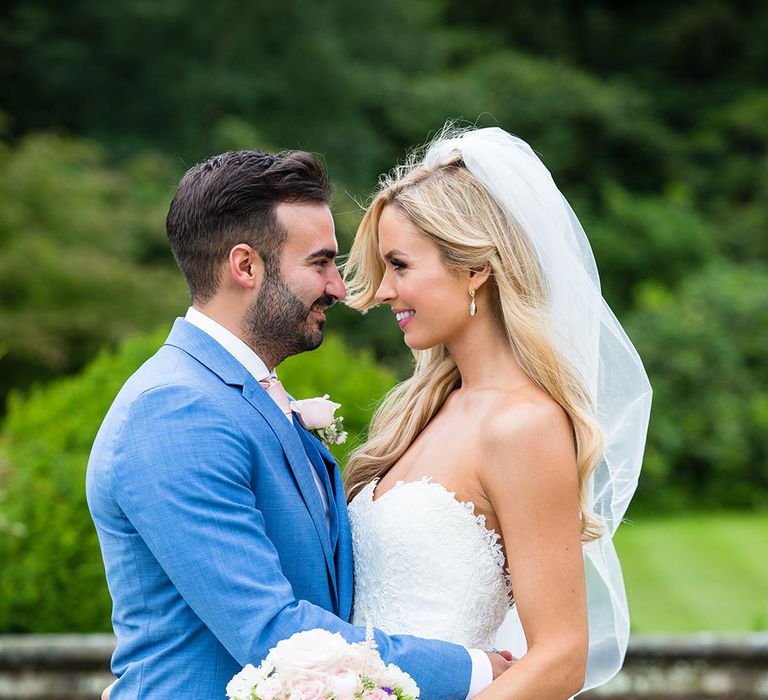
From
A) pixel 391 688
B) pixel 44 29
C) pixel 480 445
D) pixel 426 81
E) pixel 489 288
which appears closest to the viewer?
pixel 391 688

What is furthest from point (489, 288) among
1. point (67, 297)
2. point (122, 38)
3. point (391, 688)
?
point (122, 38)

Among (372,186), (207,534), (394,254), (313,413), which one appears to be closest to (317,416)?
(313,413)

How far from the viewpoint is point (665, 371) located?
584 inches

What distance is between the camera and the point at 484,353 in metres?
3.40

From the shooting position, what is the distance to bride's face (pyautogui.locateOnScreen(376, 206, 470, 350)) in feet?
10.8

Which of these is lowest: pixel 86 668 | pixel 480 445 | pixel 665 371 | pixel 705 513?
pixel 705 513

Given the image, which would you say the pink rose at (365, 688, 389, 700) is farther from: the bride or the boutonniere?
the boutonniere

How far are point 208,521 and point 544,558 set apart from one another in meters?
0.88

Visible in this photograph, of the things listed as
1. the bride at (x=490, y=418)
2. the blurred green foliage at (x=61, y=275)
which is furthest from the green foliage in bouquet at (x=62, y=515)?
the blurred green foliage at (x=61, y=275)

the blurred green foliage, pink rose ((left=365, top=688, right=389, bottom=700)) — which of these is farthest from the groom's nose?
the blurred green foliage

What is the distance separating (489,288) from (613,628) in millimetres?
1290

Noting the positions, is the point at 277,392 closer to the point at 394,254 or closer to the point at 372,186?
the point at 394,254

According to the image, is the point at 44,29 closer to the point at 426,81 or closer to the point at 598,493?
the point at 426,81

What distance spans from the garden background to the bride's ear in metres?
2.99
